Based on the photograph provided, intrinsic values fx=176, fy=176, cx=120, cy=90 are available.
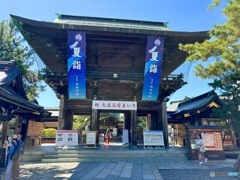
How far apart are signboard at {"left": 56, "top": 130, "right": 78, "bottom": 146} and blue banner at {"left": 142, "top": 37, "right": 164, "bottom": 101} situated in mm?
5383

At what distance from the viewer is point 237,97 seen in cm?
1066

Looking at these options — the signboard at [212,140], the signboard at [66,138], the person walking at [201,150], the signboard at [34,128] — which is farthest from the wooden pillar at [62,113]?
the signboard at [212,140]

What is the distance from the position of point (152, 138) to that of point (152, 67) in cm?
477

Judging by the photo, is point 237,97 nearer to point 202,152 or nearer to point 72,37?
point 202,152

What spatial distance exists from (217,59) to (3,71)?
9.68m

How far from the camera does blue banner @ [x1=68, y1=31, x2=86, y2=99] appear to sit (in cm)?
1127

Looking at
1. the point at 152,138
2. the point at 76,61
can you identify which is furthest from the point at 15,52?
the point at 152,138

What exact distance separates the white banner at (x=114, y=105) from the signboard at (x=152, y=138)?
78.4 inches

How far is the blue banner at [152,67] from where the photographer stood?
38.8 ft

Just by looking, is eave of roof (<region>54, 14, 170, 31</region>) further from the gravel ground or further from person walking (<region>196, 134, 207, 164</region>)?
the gravel ground

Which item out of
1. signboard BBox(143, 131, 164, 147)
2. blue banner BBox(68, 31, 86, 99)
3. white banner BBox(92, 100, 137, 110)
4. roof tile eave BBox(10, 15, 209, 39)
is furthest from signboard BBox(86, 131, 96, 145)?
roof tile eave BBox(10, 15, 209, 39)

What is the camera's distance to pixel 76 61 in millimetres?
11289

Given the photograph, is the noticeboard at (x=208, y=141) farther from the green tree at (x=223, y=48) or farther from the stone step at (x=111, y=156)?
the green tree at (x=223, y=48)

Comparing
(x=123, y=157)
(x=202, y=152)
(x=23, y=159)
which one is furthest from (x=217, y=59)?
(x=23, y=159)
